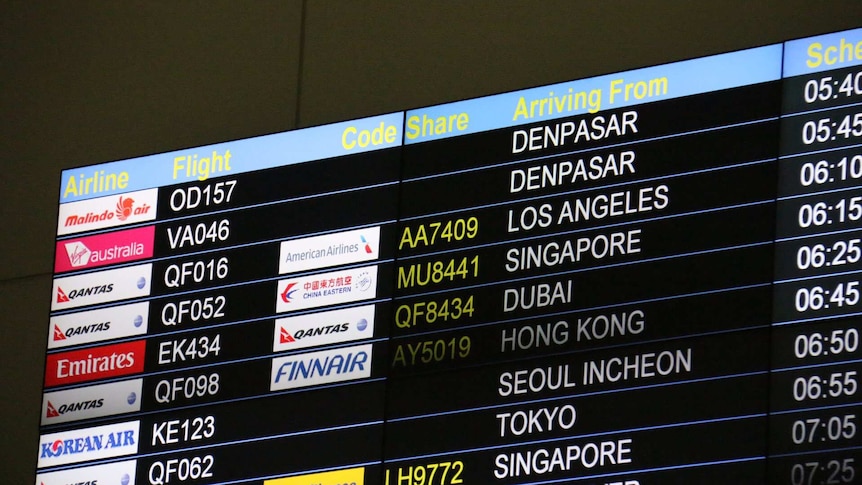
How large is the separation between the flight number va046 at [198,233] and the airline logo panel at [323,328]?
38 centimetres

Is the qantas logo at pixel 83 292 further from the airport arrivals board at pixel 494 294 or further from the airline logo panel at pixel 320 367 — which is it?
the airline logo panel at pixel 320 367

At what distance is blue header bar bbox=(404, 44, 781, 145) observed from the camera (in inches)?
191

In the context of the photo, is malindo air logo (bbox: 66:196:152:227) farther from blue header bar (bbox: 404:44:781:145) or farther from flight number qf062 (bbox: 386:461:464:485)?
flight number qf062 (bbox: 386:461:464:485)

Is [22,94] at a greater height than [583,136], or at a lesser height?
greater

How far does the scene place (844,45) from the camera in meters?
4.76

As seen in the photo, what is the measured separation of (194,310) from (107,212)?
524 millimetres

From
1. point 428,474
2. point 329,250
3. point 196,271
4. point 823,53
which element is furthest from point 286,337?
point 823,53

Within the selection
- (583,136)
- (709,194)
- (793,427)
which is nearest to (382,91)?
(583,136)

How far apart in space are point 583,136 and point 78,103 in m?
2.32

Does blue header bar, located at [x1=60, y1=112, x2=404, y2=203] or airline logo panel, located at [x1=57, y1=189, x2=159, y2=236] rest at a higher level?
blue header bar, located at [x1=60, y1=112, x2=404, y2=203]

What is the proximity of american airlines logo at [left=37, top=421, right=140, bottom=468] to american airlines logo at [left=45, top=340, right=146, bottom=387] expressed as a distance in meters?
0.17

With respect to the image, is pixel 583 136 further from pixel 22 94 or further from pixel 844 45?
pixel 22 94

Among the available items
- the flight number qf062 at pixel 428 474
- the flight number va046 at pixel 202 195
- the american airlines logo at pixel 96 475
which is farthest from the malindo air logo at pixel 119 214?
the flight number qf062 at pixel 428 474

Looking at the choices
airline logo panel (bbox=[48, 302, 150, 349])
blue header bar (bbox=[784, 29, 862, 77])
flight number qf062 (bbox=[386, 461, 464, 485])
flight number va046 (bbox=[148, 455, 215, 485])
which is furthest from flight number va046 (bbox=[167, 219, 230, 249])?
blue header bar (bbox=[784, 29, 862, 77])
